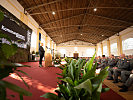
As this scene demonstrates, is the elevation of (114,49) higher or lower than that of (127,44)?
lower

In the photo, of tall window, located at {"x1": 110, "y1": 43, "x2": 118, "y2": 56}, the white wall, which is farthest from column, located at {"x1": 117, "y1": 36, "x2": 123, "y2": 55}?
the white wall

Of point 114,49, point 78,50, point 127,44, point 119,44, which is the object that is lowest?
point 114,49

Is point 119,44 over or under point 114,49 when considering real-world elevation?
over

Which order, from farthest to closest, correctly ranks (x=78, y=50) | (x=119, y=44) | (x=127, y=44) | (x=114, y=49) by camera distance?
1. (x=78, y=50)
2. (x=114, y=49)
3. (x=119, y=44)
4. (x=127, y=44)

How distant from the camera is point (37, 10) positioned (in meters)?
6.62

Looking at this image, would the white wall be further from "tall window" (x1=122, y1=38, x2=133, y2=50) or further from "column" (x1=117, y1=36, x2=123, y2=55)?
"tall window" (x1=122, y1=38, x2=133, y2=50)

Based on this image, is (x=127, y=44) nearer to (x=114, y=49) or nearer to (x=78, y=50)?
(x=114, y=49)

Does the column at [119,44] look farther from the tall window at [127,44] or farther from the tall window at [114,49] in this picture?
the tall window at [114,49]

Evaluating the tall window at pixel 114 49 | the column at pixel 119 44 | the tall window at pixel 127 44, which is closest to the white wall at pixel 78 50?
the tall window at pixel 114 49

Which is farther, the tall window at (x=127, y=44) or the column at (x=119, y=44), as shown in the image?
the column at (x=119, y=44)

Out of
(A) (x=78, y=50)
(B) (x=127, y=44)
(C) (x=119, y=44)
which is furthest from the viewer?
(A) (x=78, y=50)

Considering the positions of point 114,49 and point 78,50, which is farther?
point 78,50

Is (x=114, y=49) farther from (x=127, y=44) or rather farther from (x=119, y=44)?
(x=127, y=44)

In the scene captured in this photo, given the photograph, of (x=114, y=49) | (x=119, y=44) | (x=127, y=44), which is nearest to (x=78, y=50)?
(x=114, y=49)
